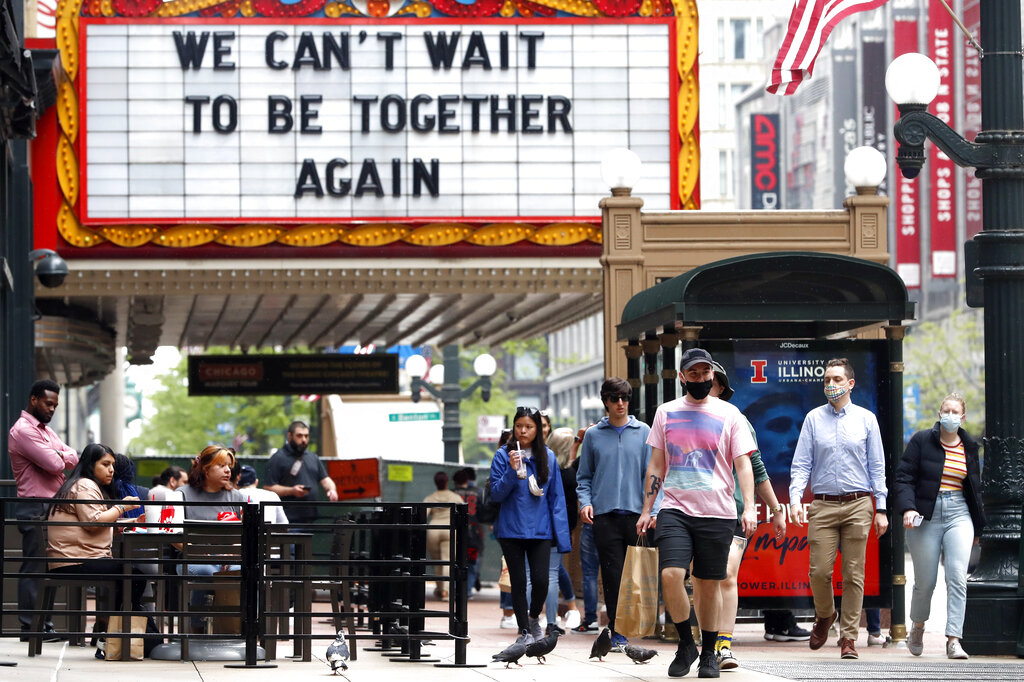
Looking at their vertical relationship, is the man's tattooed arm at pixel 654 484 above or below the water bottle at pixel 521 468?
below

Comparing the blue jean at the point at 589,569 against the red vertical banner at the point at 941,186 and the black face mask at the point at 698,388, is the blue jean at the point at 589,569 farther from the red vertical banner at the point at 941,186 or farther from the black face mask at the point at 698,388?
the red vertical banner at the point at 941,186

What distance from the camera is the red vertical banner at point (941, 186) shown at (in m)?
54.4

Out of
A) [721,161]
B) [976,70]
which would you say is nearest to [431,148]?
[976,70]

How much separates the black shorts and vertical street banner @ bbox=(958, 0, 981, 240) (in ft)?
150

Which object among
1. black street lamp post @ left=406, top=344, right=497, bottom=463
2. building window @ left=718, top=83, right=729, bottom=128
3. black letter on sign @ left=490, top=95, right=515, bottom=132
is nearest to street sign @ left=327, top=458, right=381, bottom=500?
black letter on sign @ left=490, top=95, right=515, bottom=132

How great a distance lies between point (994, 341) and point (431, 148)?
32.2 feet

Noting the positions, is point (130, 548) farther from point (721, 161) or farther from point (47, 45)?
point (721, 161)

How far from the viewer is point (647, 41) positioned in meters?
20.6

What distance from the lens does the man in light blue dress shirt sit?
11.8 metres

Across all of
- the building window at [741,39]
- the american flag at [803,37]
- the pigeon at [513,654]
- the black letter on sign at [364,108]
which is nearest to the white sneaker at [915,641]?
the pigeon at [513,654]

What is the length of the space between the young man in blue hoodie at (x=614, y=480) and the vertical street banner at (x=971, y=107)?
43.8 m

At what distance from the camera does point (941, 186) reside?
2261 inches

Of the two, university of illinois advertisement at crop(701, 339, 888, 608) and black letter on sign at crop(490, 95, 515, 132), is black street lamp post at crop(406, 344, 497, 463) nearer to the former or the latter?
black letter on sign at crop(490, 95, 515, 132)

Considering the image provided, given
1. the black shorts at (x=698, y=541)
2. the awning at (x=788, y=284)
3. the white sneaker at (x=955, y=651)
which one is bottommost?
the white sneaker at (x=955, y=651)
